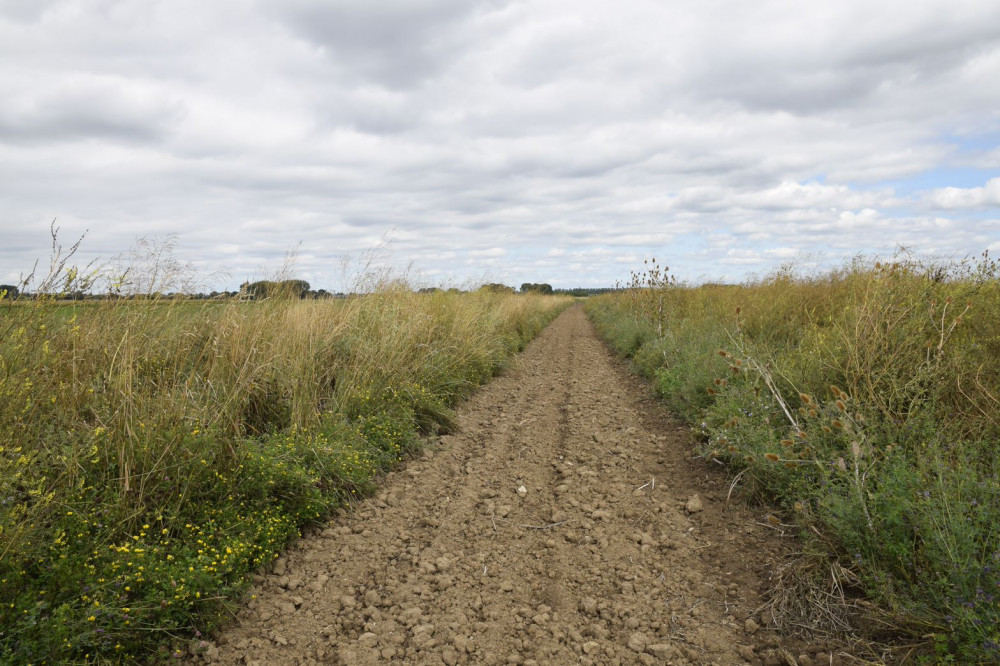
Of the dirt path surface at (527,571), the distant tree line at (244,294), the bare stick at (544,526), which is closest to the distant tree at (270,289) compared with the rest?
the distant tree line at (244,294)

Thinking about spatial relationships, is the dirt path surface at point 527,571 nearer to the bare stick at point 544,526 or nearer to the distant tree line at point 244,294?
the bare stick at point 544,526

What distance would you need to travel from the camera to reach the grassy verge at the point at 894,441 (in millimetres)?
2293

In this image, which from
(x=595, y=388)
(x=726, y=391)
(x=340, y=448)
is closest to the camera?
(x=340, y=448)

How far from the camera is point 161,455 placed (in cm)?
297

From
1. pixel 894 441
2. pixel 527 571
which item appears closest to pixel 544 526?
pixel 527 571

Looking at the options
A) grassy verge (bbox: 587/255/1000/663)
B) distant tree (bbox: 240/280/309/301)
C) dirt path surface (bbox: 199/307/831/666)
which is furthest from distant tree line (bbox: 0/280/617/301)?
grassy verge (bbox: 587/255/1000/663)

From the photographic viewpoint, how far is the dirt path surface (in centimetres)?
250

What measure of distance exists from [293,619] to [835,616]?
263cm

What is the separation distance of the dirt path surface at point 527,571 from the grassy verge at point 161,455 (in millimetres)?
297

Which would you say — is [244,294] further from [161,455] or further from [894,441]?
[894,441]

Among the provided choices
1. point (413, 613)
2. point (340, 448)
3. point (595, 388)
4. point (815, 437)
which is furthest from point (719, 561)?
point (595, 388)

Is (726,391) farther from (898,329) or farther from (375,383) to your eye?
(375,383)

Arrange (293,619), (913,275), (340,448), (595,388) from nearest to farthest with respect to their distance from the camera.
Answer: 1. (293,619)
2. (340,448)
3. (913,275)
4. (595,388)

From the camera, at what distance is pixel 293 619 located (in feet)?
8.87
